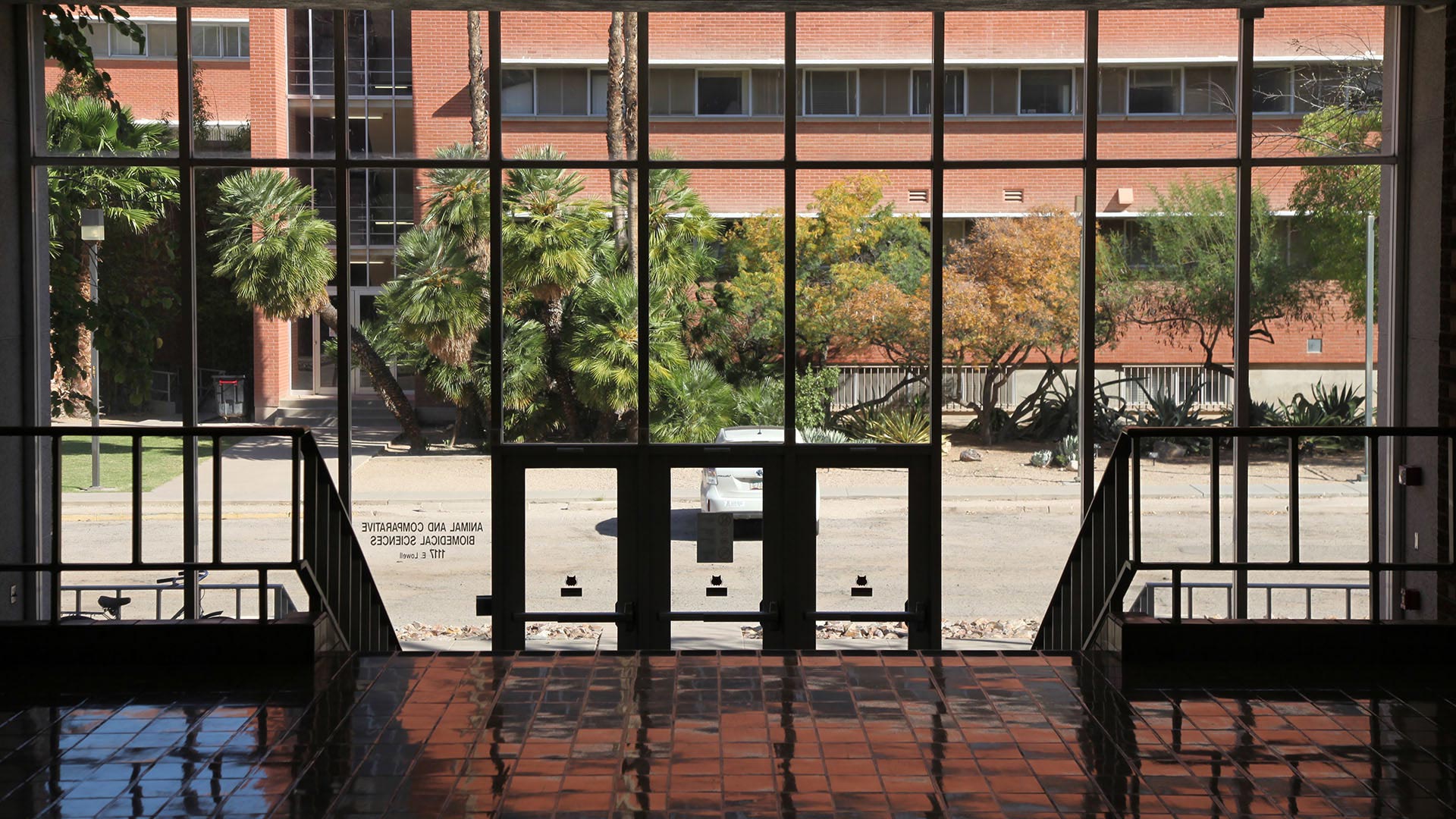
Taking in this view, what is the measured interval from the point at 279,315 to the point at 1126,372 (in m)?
5.05

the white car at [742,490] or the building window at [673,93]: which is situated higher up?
the building window at [673,93]

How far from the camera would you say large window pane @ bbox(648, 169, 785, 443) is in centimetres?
875

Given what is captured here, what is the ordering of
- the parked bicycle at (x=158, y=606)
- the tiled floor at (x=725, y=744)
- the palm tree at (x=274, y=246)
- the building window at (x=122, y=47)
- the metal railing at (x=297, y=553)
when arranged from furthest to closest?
1. the palm tree at (x=274, y=246)
2. the building window at (x=122, y=47)
3. the parked bicycle at (x=158, y=606)
4. the metal railing at (x=297, y=553)
5. the tiled floor at (x=725, y=744)

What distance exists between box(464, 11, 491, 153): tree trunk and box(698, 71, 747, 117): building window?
1265mm

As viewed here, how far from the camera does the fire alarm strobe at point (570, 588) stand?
8.84 meters

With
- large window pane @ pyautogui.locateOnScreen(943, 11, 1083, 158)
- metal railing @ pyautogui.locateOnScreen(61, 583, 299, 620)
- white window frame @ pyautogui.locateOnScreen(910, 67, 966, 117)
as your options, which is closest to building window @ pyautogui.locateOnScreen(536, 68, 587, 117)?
white window frame @ pyautogui.locateOnScreen(910, 67, 966, 117)

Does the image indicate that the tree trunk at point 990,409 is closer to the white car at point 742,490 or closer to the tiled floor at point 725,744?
the white car at point 742,490

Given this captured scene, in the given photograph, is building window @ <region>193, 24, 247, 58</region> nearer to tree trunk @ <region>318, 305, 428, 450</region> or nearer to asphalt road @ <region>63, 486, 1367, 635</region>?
tree trunk @ <region>318, 305, 428, 450</region>

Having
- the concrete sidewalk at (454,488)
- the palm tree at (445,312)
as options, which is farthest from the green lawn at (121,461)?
the palm tree at (445,312)

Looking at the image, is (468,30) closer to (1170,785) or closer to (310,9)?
(310,9)

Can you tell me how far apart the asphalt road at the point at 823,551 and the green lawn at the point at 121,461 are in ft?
0.97

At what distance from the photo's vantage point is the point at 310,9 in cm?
870

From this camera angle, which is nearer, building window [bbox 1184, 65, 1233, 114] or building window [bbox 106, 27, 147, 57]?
building window [bbox 106, 27, 147, 57]

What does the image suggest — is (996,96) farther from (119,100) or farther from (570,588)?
(119,100)
